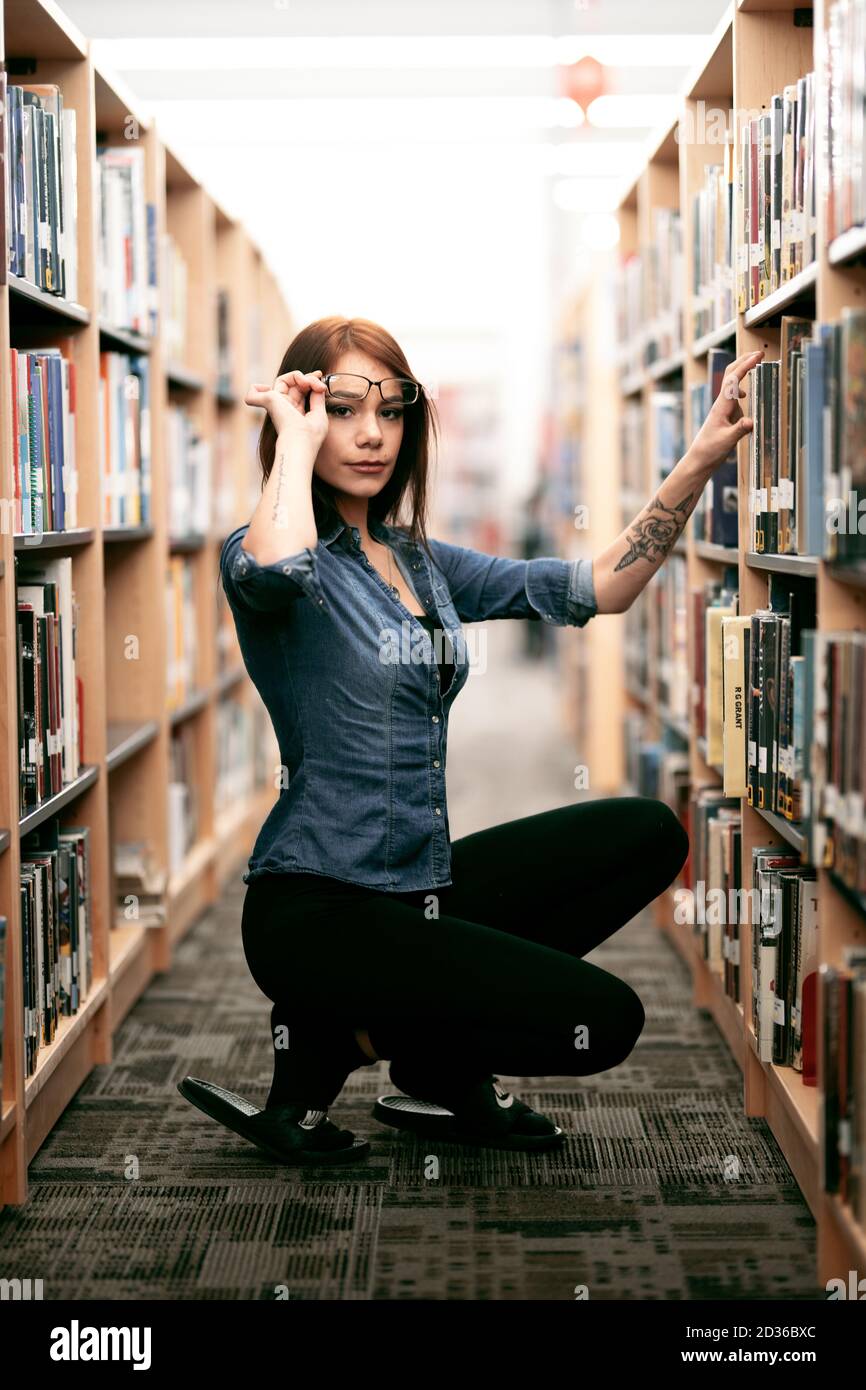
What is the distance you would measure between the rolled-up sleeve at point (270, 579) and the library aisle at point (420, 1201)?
827mm

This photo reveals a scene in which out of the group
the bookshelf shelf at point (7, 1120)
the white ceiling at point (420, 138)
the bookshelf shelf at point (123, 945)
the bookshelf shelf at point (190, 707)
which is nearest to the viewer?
the bookshelf shelf at point (7, 1120)

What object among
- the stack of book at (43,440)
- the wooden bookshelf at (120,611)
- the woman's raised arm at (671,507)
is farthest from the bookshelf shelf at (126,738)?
the woman's raised arm at (671,507)

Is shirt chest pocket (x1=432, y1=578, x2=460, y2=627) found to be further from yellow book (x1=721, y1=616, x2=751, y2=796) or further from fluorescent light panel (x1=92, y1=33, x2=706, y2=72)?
fluorescent light panel (x1=92, y1=33, x2=706, y2=72)

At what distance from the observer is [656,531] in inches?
84.4

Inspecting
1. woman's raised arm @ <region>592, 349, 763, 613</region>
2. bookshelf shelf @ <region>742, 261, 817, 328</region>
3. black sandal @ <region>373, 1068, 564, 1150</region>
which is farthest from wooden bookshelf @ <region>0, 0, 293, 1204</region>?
bookshelf shelf @ <region>742, 261, 817, 328</region>

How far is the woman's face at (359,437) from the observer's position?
6.63ft

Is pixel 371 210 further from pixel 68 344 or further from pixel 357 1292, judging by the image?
pixel 357 1292

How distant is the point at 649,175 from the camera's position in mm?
3477

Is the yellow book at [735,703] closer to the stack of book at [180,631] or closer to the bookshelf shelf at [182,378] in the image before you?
the stack of book at [180,631]

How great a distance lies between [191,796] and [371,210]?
701 cm

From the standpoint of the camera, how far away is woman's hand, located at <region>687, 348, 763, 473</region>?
202 centimetres

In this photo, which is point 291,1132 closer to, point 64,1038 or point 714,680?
point 64,1038

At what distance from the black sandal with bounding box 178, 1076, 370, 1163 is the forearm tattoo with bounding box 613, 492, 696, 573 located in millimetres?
942

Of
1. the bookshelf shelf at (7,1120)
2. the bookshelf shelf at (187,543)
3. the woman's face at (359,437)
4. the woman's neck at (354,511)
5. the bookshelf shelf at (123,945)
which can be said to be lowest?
the bookshelf shelf at (7,1120)
